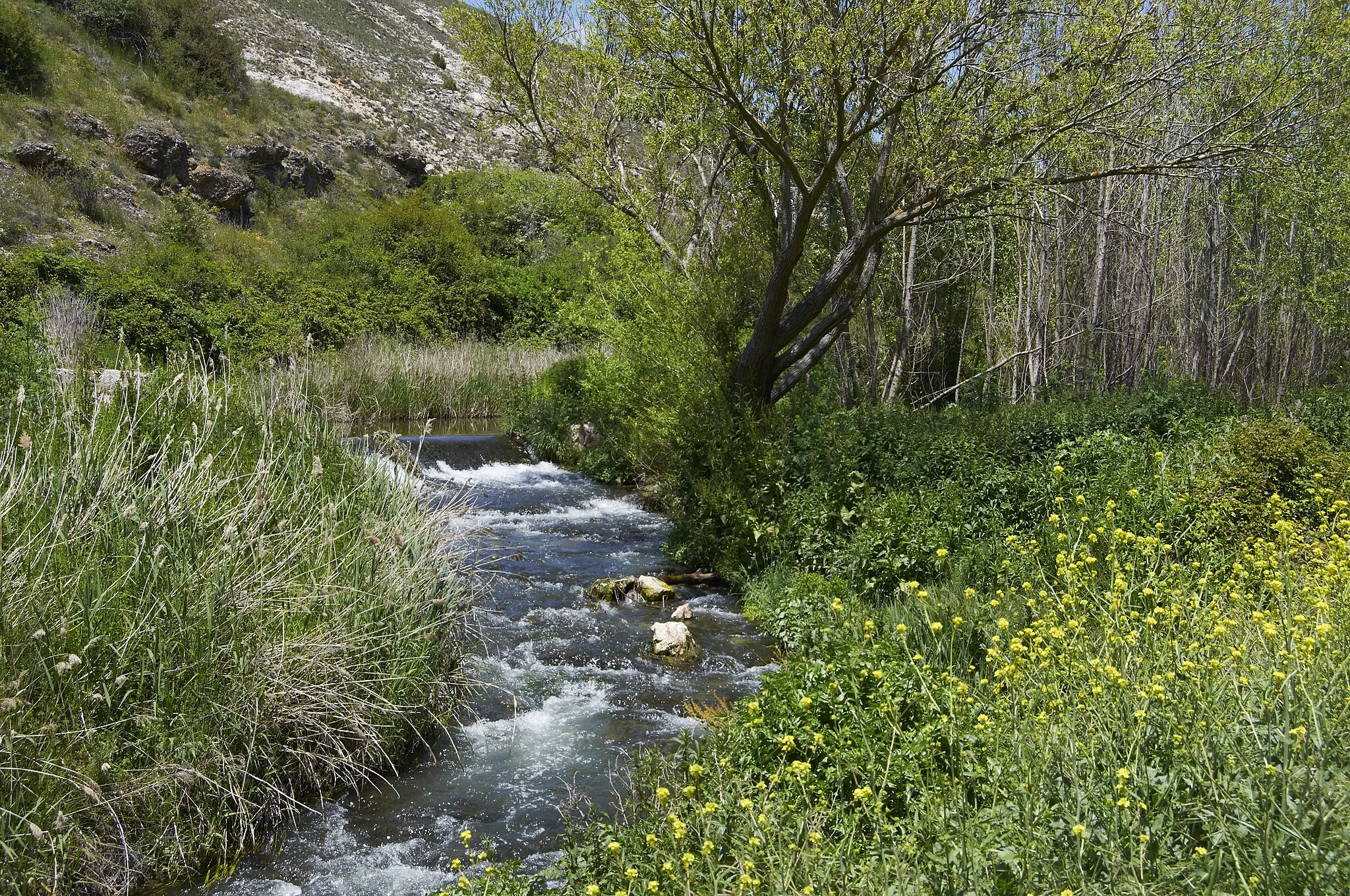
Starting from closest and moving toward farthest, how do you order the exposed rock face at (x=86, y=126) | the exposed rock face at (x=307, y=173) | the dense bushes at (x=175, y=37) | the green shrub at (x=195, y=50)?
the exposed rock face at (x=86, y=126), the dense bushes at (x=175, y=37), the green shrub at (x=195, y=50), the exposed rock face at (x=307, y=173)

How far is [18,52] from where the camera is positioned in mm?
29859

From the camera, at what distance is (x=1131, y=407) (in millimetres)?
8859

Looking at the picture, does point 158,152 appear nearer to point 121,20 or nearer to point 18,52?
point 18,52

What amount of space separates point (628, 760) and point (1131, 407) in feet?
21.0

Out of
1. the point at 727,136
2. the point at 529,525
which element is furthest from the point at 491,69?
the point at 529,525

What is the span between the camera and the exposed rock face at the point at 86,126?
3075cm

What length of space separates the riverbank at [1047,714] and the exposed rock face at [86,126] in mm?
33987

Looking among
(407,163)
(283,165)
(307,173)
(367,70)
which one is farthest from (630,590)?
(367,70)

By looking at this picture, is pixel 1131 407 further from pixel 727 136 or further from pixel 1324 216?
pixel 1324 216

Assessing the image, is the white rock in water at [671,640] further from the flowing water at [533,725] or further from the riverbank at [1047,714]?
the riverbank at [1047,714]

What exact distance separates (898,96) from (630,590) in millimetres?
5632

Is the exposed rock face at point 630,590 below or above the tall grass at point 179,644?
below

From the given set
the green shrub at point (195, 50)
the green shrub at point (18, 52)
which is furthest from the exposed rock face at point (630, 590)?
the green shrub at point (195, 50)

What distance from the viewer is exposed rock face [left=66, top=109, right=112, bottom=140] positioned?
30750 mm
